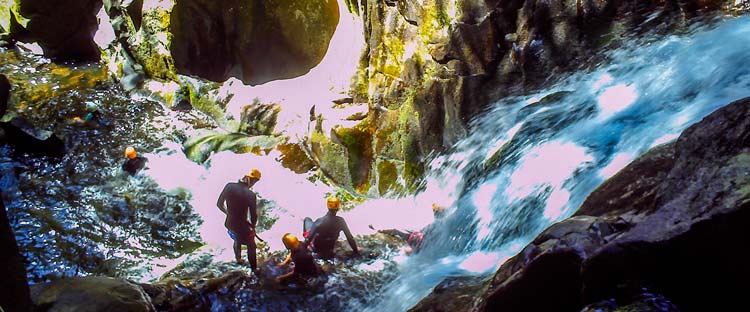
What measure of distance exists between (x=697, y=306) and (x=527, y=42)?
209 inches

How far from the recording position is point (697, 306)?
2.58 meters

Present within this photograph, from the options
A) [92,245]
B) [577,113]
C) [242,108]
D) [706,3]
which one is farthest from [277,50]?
[706,3]

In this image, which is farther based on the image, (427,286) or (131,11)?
(131,11)

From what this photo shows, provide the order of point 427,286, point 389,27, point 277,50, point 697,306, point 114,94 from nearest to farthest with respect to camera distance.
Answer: point 697,306 → point 427,286 → point 389,27 → point 277,50 → point 114,94

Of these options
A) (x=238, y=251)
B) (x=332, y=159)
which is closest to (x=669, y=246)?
(x=238, y=251)

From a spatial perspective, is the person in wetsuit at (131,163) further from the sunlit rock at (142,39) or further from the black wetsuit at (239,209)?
the sunlit rock at (142,39)

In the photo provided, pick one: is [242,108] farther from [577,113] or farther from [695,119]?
[695,119]

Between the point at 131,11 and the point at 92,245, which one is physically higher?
the point at 131,11

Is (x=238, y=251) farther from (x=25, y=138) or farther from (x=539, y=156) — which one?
(x=25, y=138)

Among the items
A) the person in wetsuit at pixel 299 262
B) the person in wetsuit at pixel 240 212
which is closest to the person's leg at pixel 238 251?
the person in wetsuit at pixel 240 212

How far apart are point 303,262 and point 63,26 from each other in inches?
480

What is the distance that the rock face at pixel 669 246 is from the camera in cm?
253

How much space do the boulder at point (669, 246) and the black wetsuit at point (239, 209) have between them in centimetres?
460

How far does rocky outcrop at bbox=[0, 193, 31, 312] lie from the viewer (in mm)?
3799
